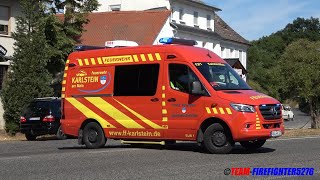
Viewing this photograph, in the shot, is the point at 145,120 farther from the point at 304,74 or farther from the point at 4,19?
the point at 4,19

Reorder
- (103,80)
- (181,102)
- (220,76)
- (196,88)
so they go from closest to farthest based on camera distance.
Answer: (196,88), (181,102), (220,76), (103,80)

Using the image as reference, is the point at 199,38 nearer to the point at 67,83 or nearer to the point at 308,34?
the point at 67,83

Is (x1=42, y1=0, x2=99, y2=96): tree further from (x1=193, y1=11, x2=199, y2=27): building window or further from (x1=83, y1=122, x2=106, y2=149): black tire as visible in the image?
(x1=193, y1=11, x2=199, y2=27): building window

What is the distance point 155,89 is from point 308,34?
113 metres

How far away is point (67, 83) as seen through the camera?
16.1 meters

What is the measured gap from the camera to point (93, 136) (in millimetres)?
15367

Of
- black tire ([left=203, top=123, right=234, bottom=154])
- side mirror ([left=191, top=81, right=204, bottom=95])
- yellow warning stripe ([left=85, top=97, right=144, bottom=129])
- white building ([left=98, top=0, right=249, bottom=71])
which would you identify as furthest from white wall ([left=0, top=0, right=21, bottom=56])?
white building ([left=98, top=0, right=249, bottom=71])

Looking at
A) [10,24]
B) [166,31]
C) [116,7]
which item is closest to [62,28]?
[10,24]

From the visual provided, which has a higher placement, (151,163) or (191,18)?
(191,18)

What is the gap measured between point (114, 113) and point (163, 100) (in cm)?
167

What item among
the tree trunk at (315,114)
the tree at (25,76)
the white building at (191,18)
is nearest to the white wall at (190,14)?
the white building at (191,18)

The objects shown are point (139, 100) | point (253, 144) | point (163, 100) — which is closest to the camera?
point (163, 100)

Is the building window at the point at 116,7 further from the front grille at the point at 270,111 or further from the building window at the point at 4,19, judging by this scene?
the front grille at the point at 270,111

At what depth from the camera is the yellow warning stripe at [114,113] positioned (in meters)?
14.6
